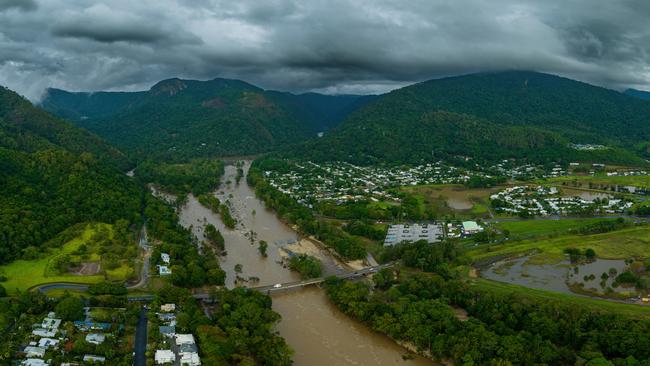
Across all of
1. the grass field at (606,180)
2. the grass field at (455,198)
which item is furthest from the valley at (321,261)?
the grass field at (606,180)

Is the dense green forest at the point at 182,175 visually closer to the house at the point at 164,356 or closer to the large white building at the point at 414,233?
the large white building at the point at 414,233

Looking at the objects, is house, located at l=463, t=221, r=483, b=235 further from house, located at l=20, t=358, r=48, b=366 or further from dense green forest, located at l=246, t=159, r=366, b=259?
house, located at l=20, t=358, r=48, b=366

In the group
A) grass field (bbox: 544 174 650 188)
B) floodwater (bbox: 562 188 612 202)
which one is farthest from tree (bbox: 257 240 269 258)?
grass field (bbox: 544 174 650 188)

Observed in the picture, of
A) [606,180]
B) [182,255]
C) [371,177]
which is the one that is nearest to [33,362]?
[182,255]

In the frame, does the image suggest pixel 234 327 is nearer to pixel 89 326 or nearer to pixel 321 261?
pixel 89 326

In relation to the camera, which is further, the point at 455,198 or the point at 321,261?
the point at 455,198

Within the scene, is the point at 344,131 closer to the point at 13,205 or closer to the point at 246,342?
the point at 13,205
